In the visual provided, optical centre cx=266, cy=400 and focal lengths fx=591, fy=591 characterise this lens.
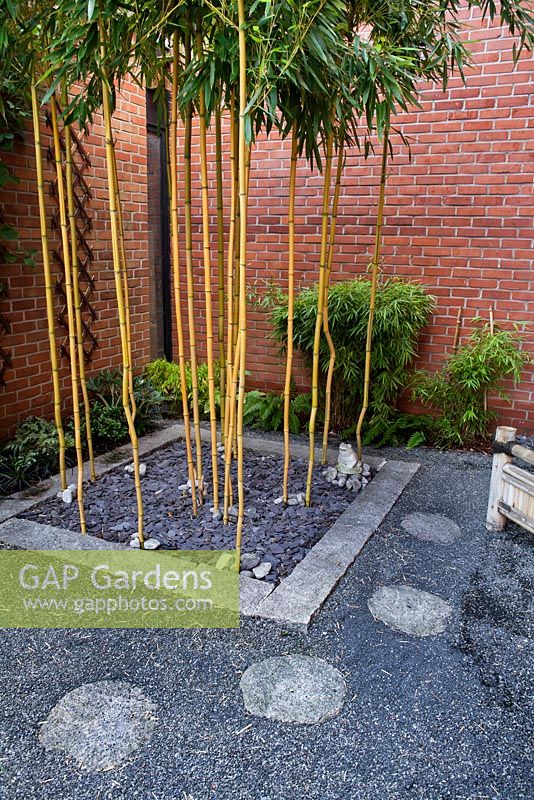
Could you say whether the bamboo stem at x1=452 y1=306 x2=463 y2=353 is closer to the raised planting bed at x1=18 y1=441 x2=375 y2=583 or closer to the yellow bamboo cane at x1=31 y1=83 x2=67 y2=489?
the raised planting bed at x1=18 y1=441 x2=375 y2=583

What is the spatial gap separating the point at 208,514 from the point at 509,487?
50.8 inches

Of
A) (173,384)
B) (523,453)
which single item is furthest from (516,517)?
(173,384)

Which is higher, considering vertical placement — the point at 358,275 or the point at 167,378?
the point at 358,275

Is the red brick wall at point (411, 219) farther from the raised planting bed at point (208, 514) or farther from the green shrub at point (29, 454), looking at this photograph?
the raised planting bed at point (208, 514)

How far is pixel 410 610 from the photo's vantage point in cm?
198

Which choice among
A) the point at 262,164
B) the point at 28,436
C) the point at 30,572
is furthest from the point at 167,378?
the point at 30,572

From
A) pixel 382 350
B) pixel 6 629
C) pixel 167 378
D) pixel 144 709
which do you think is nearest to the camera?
pixel 144 709

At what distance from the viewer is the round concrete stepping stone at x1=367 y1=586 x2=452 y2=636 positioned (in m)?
1.90

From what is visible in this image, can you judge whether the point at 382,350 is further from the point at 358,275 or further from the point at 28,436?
the point at 28,436

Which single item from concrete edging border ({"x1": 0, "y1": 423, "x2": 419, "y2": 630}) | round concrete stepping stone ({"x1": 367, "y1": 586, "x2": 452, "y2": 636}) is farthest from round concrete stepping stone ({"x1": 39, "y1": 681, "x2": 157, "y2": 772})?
round concrete stepping stone ({"x1": 367, "y1": 586, "x2": 452, "y2": 636})

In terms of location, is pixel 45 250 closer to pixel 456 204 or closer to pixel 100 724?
pixel 100 724

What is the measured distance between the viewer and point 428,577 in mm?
2199

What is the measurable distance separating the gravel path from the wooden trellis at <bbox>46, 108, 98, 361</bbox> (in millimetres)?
2207

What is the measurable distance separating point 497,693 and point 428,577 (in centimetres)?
60
